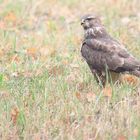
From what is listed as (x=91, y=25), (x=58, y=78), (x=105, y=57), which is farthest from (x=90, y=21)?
(x=58, y=78)

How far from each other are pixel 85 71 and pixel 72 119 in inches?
74.3

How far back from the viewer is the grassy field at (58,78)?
732 cm

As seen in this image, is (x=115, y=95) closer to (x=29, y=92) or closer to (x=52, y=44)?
(x=29, y=92)

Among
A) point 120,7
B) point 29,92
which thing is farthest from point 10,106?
point 120,7

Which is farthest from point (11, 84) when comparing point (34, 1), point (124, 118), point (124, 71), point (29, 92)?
point (34, 1)

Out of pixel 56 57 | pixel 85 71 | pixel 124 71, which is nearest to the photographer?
pixel 124 71

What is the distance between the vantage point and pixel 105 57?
→ 28.8 feet

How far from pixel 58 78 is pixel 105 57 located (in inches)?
25.7

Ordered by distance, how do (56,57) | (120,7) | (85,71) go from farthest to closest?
(120,7), (56,57), (85,71)

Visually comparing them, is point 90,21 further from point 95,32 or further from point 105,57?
point 105,57

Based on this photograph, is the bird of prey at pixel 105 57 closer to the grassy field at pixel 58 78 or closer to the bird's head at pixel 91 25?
the bird's head at pixel 91 25

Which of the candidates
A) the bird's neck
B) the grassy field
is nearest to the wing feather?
the bird's neck

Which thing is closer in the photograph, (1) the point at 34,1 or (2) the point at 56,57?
(2) the point at 56,57

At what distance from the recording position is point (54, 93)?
834 centimetres
